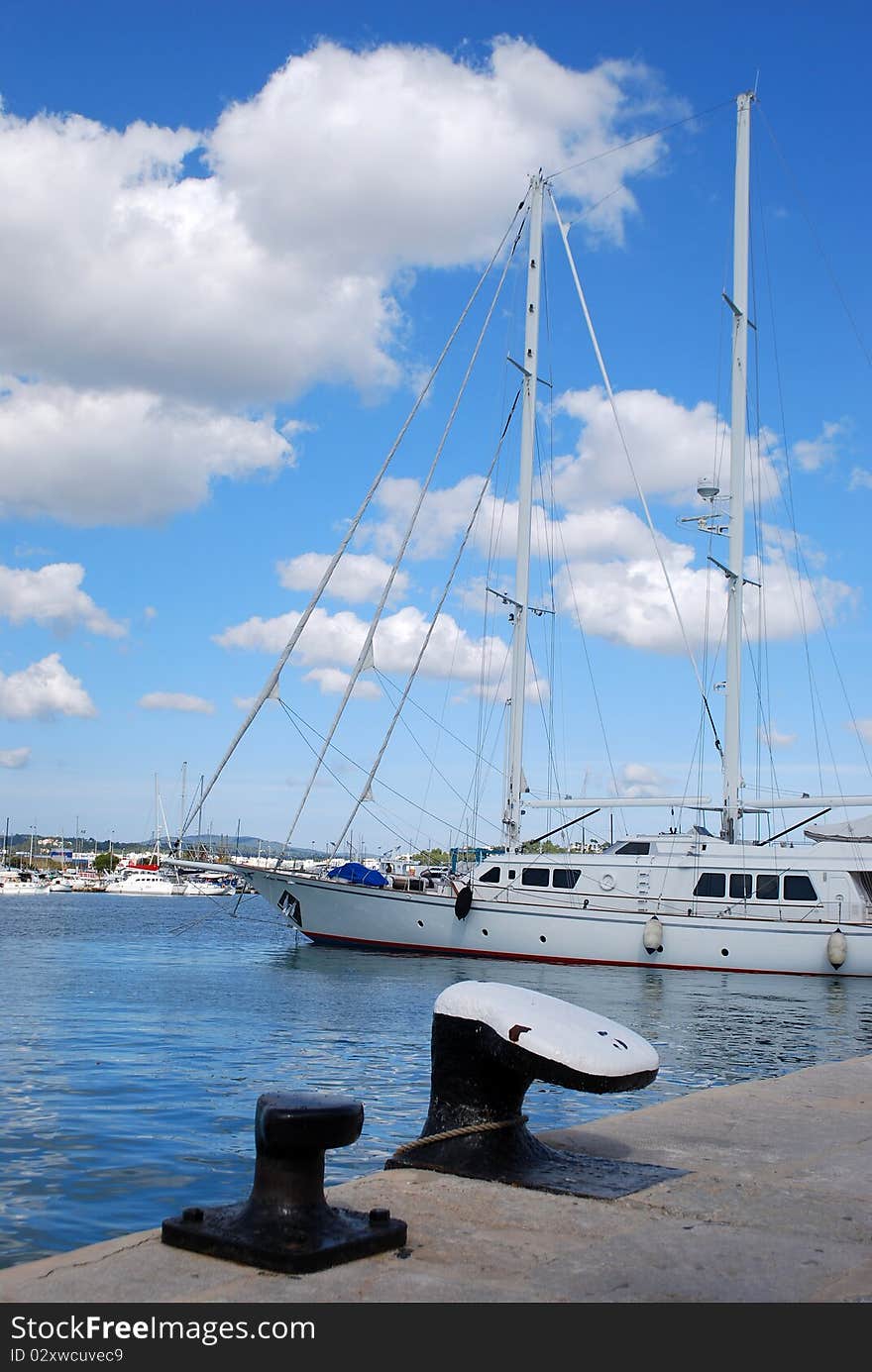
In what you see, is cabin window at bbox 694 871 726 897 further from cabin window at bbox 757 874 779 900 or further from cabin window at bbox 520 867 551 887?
cabin window at bbox 520 867 551 887

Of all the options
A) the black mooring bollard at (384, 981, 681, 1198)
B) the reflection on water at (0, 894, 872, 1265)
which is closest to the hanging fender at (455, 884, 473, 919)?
the reflection on water at (0, 894, 872, 1265)

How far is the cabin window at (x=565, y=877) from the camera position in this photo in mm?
38406

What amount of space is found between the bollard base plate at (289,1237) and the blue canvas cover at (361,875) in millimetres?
36501

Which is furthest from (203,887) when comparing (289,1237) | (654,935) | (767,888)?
(289,1237)

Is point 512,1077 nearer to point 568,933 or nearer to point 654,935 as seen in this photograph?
point 654,935

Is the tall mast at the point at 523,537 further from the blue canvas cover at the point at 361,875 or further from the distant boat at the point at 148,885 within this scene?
the distant boat at the point at 148,885

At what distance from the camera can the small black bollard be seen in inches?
190

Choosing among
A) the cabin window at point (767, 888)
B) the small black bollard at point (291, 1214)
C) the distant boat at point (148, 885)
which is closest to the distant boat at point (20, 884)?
the distant boat at point (148, 885)

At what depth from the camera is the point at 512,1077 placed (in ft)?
21.2

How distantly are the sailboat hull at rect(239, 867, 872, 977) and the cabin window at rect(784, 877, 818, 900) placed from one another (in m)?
0.88

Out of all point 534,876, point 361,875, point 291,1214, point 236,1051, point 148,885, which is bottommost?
point 148,885

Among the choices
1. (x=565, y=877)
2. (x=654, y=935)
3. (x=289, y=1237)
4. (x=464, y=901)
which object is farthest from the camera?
(x=565, y=877)

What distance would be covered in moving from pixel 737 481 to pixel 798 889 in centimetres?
1308

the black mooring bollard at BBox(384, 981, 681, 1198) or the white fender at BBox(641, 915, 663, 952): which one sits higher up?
the black mooring bollard at BBox(384, 981, 681, 1198)
